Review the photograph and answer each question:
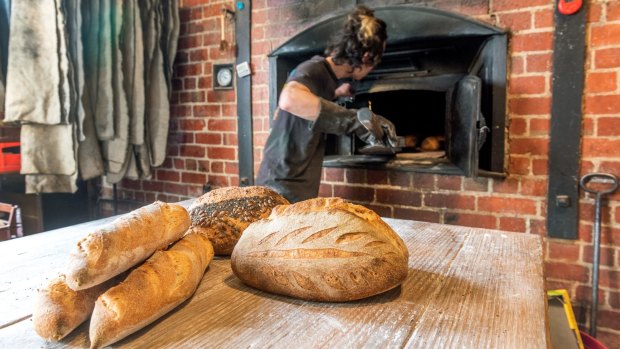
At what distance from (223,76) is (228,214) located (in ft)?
5.38

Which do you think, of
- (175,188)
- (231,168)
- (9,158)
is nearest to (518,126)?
(231,168)

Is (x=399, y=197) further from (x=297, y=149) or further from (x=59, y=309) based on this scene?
(x=59, y=309)

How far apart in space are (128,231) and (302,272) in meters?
0.26

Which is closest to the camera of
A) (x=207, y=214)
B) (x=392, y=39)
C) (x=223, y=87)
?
(x=207, y=214)

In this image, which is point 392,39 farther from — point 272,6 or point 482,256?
point 482,256

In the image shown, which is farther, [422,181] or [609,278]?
[422,181]

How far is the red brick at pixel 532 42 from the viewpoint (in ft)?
5.05

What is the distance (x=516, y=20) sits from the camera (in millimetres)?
1588

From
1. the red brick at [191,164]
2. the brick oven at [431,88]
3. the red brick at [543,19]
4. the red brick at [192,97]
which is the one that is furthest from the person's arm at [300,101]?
the red brick at [191,164]

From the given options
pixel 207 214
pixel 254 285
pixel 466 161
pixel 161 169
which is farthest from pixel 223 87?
pixel 254 285

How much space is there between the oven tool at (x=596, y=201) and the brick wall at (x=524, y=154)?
0.12ft

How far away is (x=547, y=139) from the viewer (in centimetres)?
157

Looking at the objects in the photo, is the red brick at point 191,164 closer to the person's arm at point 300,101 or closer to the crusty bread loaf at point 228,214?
the person's arm at point 300,101

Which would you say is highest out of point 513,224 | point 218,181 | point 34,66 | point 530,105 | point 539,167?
point 34,66
